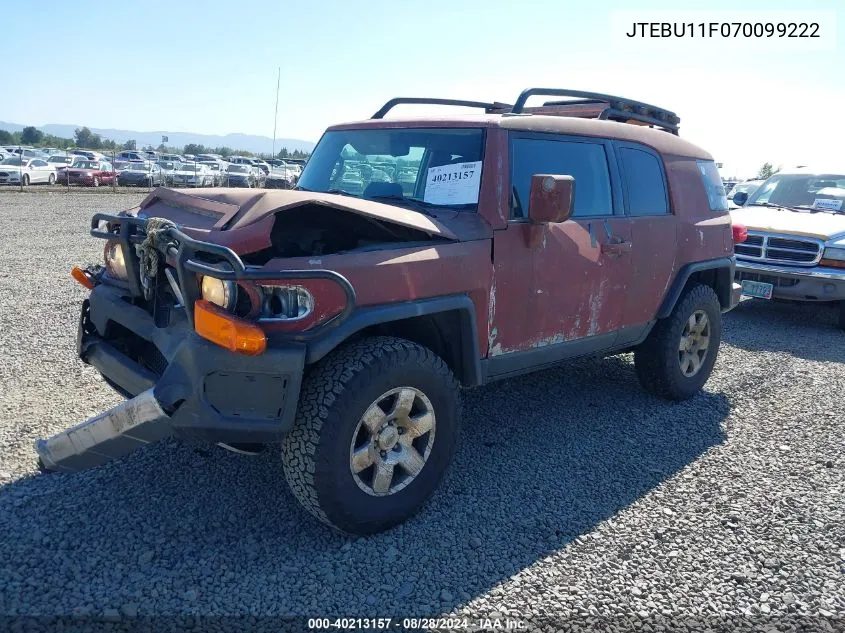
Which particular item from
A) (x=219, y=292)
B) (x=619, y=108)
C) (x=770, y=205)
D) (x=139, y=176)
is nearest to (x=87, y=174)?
(x=139, y=176)

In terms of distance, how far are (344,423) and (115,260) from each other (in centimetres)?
175

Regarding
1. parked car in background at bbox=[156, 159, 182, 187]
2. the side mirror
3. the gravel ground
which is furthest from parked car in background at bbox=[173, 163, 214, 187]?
the side mirror

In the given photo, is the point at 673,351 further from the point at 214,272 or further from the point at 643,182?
the point at 214,272

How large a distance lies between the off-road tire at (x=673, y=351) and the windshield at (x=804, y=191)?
499 centimetres

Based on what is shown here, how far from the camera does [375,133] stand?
170 inches

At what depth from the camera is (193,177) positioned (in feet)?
103

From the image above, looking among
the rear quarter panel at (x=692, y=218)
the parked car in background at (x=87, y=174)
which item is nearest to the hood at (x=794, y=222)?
the rear quarter panel at (x=692, y=218)

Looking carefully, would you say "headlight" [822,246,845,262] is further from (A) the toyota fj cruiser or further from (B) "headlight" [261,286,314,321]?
(B) "headlight" [261,286,314,321]

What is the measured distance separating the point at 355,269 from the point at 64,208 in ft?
63.2

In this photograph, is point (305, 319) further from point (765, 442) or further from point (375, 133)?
point (765, 442)

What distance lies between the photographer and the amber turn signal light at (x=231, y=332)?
272cm

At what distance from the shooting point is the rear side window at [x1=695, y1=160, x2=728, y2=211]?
17.8 feet

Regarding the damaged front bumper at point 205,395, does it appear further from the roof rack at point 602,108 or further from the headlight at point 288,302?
the roof rack at point 602,108

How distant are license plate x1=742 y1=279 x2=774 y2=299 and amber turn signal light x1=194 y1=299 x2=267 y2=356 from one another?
7.05 meters
